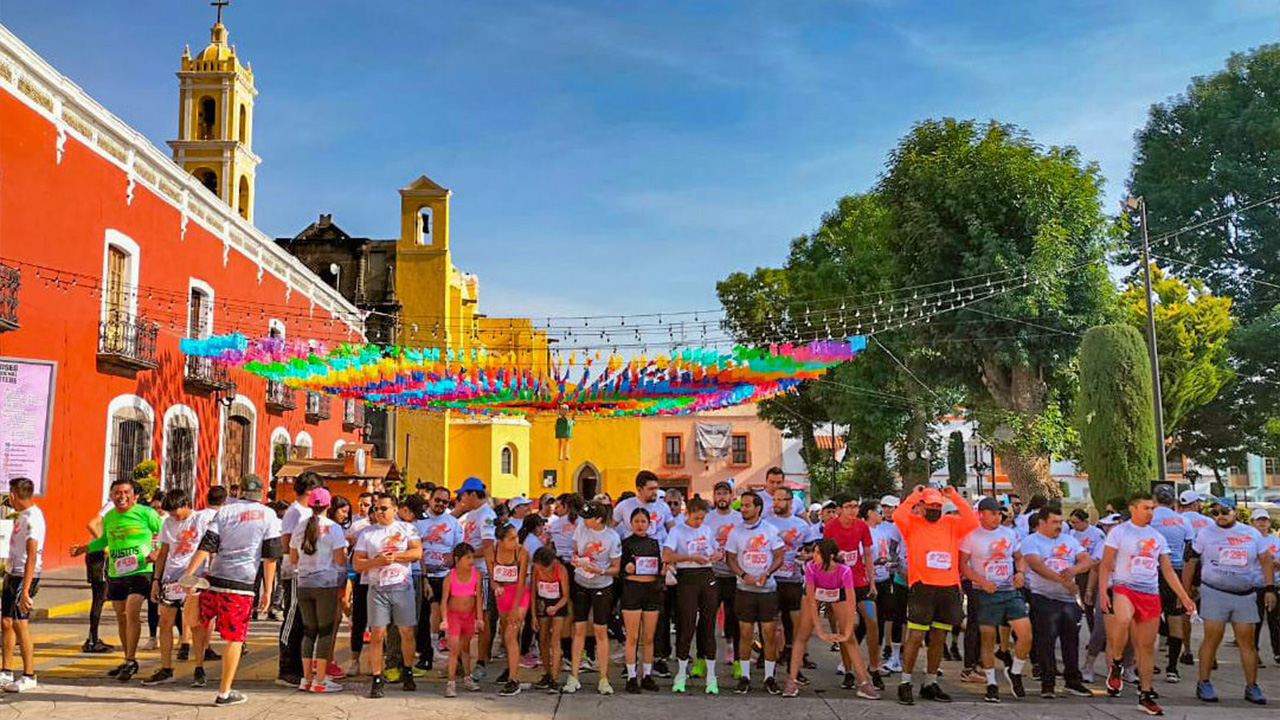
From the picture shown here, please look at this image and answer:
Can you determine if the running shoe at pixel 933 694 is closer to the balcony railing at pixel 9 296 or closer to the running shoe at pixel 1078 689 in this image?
the running shoe at pixel 1078 689

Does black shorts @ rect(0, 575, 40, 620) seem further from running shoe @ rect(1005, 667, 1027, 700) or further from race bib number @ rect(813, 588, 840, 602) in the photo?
running shoe @ rect(1005, 667, 1027, 700)

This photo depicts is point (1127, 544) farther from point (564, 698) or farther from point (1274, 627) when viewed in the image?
point (564, 698)

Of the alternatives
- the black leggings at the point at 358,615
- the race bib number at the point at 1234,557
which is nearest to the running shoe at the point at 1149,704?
the race bib number at the point at 1234,557

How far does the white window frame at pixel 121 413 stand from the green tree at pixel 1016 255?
662 inches

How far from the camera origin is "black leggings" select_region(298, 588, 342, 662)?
316 inches

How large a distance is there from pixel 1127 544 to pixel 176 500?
8176 millimetres

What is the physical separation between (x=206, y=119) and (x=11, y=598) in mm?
26083

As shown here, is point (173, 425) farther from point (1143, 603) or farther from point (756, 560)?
point (1143, 603)

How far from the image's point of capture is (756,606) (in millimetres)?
8430

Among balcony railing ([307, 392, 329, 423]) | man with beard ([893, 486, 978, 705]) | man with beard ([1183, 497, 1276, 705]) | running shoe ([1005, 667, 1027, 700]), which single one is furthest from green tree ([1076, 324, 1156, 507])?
balcony railing ([307, 392, 329, 423])

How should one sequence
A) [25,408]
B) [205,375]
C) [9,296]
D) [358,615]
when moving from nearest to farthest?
[358,615], [25,408], [9,296], [205,375]

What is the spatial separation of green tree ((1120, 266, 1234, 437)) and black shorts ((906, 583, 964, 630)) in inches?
734

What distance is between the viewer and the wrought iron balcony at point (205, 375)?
827 inches

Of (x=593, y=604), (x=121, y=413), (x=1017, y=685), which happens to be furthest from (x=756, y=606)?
(x=121, y=413)
